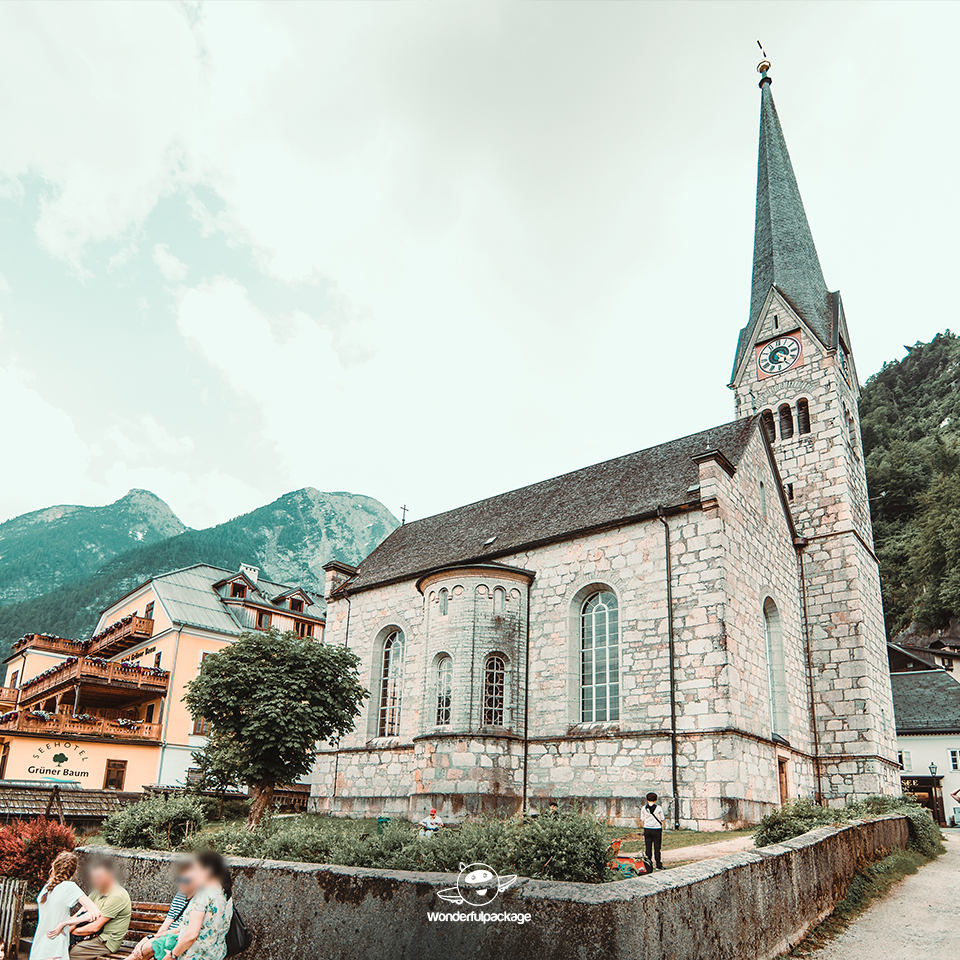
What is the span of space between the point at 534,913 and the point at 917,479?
71.6m

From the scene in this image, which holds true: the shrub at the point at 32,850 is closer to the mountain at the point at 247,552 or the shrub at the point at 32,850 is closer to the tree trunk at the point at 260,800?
the tree trunk at the point at 260,800

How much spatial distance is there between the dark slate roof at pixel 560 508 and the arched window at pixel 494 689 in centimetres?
323

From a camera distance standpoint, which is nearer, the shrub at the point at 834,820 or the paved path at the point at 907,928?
the paved path at the point at 907,928

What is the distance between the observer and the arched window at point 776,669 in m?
22.5

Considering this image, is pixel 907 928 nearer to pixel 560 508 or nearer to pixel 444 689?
pixel 444 689

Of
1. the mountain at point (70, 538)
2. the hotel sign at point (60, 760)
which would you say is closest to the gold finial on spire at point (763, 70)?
the hotel sign at point (60, 760)

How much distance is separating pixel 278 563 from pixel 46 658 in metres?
98.2

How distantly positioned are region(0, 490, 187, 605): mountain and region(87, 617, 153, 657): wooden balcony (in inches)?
3978

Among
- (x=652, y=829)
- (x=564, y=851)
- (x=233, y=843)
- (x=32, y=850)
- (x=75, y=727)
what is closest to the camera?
(x=564, y=851)

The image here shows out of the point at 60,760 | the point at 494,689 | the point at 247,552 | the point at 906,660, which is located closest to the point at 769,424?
the point at 494,689

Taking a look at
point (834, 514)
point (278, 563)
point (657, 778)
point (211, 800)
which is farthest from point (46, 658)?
point (278, 563)

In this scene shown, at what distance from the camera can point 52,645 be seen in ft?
143

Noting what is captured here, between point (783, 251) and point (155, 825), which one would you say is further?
point (783, 251)

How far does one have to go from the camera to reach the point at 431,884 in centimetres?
609
